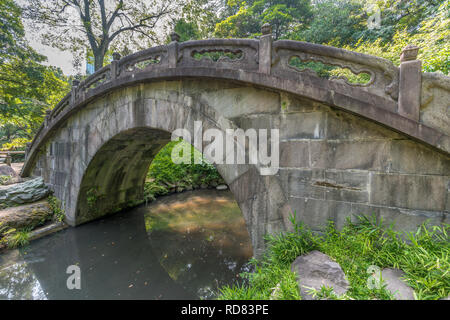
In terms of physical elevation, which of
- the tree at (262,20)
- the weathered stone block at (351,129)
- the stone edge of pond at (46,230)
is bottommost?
the stone edge of pond at (46,230)

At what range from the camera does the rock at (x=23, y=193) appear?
586 cm

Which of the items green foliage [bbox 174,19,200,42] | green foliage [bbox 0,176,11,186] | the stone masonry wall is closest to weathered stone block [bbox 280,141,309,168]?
the stone masonry wall

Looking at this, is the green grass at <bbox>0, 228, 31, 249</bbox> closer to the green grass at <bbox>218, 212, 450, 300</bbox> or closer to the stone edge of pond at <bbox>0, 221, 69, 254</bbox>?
the stone edge of pond at <bbox>0, 221, 69, 254</bbox>

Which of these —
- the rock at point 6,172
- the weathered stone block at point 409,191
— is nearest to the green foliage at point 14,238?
the rock at point 6,172

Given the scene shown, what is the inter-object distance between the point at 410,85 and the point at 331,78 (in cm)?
78

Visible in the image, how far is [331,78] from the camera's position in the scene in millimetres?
2566

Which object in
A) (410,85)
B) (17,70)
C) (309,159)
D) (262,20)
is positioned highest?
(262,20)

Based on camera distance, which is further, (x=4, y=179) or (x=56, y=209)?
(x=4, y=179)

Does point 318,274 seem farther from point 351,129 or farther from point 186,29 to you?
point 186,29

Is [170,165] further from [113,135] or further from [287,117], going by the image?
[287,117]

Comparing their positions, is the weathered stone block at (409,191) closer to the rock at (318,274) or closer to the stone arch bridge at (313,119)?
the stone arch bridge at (313,119)

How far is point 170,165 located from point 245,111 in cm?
945

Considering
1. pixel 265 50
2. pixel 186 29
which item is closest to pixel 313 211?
pixel 265 50

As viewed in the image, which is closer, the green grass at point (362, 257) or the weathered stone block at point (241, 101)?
the green grass at point (362, 257)
